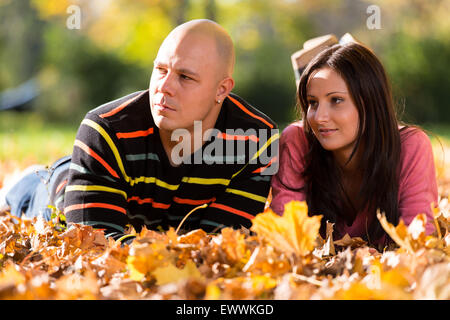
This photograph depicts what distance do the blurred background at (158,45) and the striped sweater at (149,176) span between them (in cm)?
553

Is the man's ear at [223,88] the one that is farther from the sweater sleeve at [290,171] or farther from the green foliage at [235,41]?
the green foliage at [235,41]

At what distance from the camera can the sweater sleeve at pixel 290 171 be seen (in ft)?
8.20

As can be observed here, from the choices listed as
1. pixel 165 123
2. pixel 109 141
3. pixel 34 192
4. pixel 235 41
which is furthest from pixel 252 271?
pixel 235 41

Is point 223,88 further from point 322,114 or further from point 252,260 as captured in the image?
point 252,260

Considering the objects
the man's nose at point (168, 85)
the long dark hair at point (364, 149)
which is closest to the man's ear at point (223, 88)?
the man's nose at point (168, 85)

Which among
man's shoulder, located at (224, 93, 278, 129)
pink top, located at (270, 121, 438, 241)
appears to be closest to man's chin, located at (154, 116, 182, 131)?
man's shoulder, located at (224, 93, 278, 129)

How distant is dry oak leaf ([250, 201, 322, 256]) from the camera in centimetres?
132

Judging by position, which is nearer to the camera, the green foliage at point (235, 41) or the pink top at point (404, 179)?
the pink top at point (404, 179)

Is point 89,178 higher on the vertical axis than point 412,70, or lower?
lower

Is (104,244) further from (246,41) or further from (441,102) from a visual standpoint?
(246,41)

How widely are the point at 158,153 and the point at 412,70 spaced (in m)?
12.7

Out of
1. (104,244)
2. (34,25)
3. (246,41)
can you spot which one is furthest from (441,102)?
(34,25)

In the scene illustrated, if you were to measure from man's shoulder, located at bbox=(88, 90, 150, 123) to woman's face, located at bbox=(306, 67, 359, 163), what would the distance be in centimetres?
73

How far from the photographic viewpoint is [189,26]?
2.28 meters
